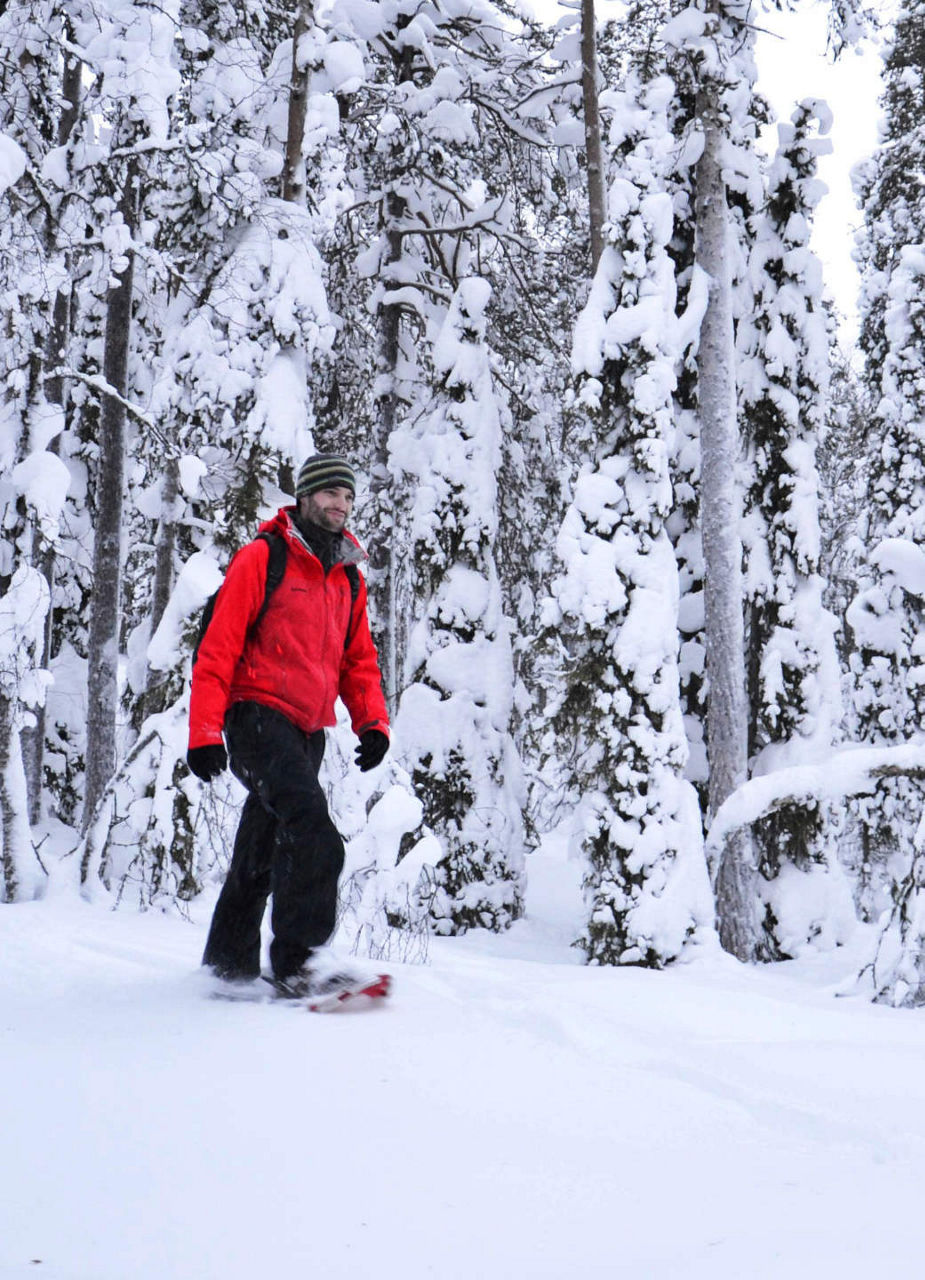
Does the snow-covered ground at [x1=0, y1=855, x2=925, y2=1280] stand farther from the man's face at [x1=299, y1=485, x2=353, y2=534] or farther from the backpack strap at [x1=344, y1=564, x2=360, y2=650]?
the man's face at [x1=299, y1=485, x2=353, y2=534]

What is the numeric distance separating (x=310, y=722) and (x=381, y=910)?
4.26 meters

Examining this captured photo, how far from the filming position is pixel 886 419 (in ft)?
50.8

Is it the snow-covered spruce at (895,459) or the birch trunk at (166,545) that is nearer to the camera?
the birch trunk at (166,545)

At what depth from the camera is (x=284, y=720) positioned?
4.14 m

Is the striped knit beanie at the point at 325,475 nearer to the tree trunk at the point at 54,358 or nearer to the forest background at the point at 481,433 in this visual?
the forest background at the point at 481,433

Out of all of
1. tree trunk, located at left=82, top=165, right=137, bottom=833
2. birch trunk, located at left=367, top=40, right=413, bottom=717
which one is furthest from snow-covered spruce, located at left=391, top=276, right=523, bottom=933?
tree trunk, located at left=82, top=165, right=137, bottom=833

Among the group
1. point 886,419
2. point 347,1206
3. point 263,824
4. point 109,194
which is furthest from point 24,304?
point 886,419

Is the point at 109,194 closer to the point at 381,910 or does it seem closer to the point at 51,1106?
the point at 381,910

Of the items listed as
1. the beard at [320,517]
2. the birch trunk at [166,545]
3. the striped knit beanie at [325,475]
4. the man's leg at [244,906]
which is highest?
the birch trunk at [166,545]

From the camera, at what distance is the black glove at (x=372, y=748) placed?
176 inches

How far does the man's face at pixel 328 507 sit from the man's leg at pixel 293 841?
77 centimetres

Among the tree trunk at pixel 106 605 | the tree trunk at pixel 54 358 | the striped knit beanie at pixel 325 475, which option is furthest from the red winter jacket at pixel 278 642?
the tree trunk at pixel 106 605

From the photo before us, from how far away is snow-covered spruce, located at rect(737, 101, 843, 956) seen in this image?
39.4 feet

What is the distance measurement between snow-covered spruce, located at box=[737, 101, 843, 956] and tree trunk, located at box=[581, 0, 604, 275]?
1.82 meters
